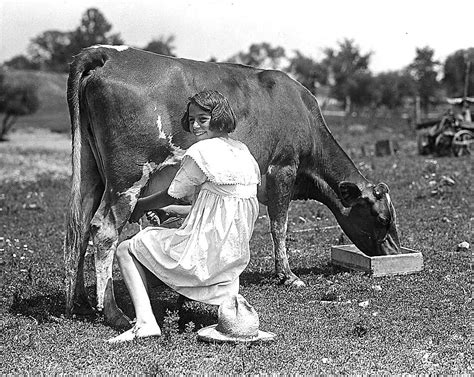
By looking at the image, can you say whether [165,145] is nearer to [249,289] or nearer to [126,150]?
[126,150]

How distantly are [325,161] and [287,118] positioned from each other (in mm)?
877

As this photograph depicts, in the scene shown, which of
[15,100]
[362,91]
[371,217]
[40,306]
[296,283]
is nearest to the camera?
[40,306]

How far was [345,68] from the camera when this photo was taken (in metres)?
72.1

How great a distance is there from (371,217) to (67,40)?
283 ft

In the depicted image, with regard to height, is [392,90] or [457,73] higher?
[457,73]

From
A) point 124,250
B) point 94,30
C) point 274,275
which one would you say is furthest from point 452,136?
point 94,30

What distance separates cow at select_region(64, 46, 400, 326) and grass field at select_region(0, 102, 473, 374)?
0.53 metres

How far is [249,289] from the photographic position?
7.93 metres

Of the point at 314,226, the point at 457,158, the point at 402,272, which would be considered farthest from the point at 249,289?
the point at 457,158

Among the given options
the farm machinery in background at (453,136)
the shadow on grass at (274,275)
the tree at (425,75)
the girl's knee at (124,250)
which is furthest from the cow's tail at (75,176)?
the tree at (425,75)

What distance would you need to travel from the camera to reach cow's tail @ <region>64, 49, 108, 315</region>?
681 cm

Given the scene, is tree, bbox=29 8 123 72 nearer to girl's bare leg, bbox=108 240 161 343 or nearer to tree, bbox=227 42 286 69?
tree, bbox=227 42 286 69

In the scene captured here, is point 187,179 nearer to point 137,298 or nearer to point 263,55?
point 137,298

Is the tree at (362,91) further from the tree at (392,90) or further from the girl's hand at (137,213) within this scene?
the girl's hand at (137,213)
